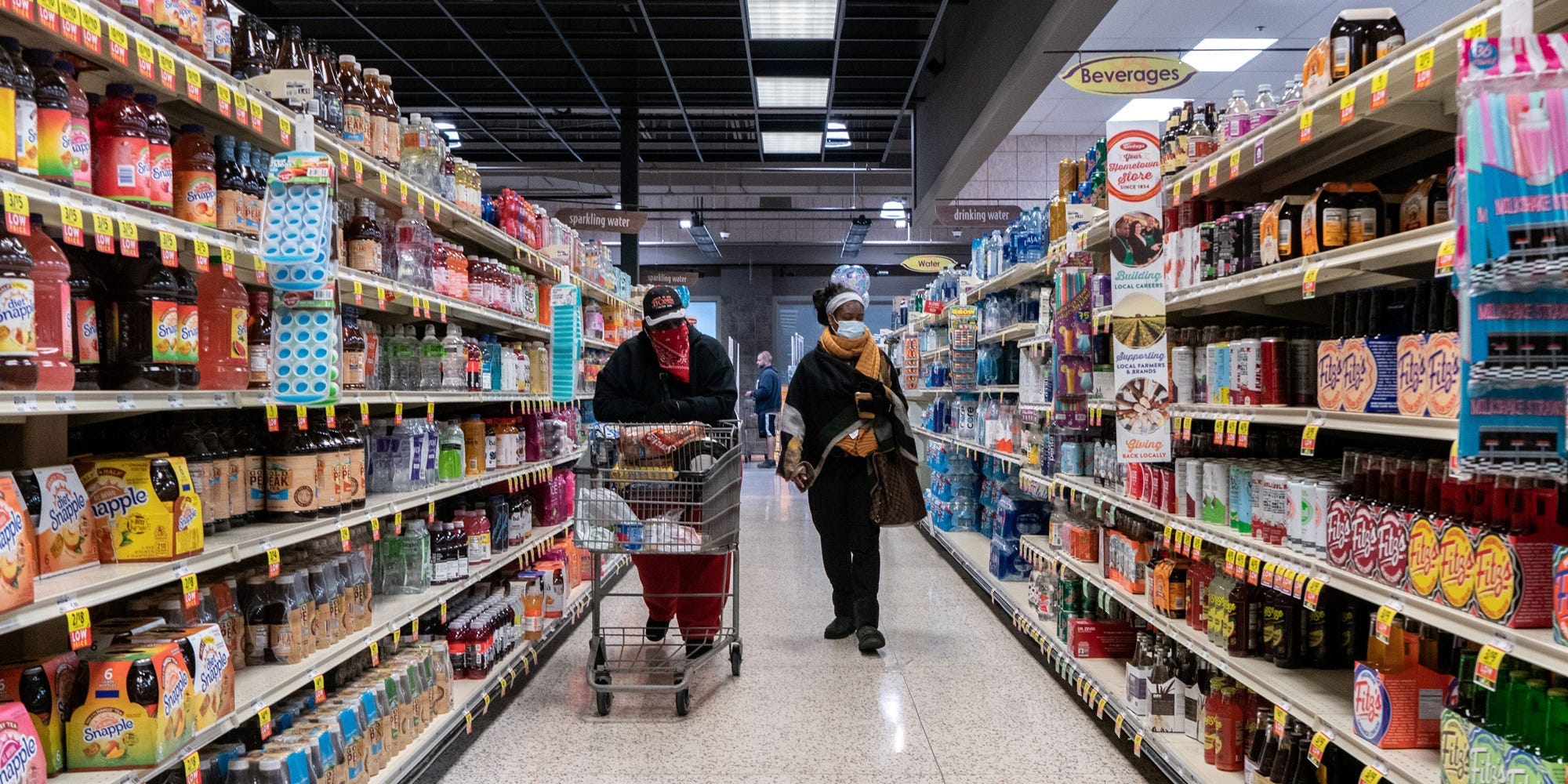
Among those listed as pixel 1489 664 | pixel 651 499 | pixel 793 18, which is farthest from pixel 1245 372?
pixel 793 18

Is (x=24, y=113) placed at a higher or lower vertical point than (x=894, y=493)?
higher

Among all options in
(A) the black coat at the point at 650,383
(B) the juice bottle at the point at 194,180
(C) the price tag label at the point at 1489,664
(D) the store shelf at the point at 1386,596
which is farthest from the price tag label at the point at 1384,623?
→ (A) the black coat at the point at 650,383

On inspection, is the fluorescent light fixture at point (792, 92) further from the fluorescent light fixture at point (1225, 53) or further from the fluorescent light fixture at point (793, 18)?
the fluorescent light fixture at point (1225, 53)

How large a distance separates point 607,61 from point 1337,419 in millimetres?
10063

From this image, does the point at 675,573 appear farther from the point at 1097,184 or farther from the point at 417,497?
the point at 1097,184

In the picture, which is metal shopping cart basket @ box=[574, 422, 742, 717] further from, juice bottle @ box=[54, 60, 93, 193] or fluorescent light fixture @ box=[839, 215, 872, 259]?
fluorescent light fixture @ box=[839, 215, 872, 259]

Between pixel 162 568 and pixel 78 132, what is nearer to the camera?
pixel 78 132

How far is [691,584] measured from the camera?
16.0 feet

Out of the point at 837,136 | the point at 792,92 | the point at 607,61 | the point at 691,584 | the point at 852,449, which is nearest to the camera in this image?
the point at 691,584

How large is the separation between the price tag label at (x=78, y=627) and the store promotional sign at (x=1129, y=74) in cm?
615

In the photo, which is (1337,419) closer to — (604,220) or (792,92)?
(604,220)

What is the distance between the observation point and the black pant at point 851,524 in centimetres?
536

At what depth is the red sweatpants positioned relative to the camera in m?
4.83

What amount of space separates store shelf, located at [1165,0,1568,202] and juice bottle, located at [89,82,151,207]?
270cm
